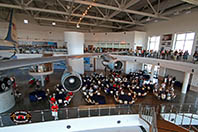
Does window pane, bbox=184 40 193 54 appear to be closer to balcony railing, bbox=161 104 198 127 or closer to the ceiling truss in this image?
the ceiling truss

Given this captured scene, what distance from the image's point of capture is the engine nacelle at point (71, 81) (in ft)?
13.1

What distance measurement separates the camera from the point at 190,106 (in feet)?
26.9

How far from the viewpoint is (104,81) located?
12.7 m

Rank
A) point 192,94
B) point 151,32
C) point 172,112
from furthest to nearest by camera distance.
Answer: point 151,32 < point 192,94 < point 172,112

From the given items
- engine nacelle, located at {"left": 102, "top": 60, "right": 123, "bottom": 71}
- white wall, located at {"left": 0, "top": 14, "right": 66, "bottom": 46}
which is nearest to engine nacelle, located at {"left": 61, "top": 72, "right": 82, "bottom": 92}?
engine nacelle, located at {"left": 102, "top": 60, "right": 123, "bottom": 71}

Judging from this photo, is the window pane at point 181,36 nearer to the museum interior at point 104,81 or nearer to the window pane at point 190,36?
the museum interior at point 104,81

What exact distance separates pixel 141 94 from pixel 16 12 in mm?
25257

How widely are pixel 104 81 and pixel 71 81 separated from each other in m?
8.97

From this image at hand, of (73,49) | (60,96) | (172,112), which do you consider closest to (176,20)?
(172,112)

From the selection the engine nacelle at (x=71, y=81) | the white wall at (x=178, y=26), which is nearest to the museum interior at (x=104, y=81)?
the engine nacelle at (x=71, y=81)

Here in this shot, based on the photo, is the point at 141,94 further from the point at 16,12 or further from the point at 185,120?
the point at 16,12

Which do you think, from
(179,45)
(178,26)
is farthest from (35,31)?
(179,45)

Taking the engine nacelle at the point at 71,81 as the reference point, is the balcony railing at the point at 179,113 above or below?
below

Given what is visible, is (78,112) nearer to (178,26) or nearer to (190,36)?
(190,36)
